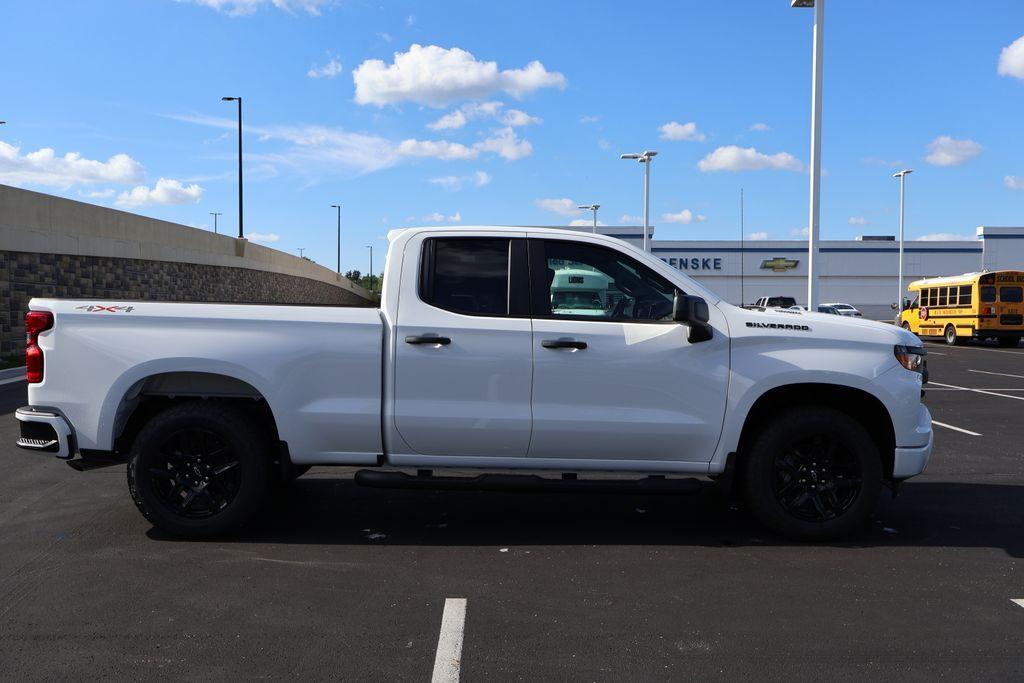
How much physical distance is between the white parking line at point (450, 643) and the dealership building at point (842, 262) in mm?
Answer: 66384

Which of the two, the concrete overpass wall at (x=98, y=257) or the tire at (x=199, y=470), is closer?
the tire at (x=199, y=470)

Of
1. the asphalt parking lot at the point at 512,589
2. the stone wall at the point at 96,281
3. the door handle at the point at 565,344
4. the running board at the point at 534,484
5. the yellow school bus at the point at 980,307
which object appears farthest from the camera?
the yellow school bus at the point at 980,307

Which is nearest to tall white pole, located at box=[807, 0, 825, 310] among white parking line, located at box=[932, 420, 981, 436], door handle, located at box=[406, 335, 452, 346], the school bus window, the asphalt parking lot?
white parking line, located at box=[932, 420, 981, 436]

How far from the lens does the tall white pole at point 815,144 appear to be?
51.7 ft

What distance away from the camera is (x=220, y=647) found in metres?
3.76

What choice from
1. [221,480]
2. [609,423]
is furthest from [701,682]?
[221,480]

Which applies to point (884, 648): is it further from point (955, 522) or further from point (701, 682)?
point (955, 522)

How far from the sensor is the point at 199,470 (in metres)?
5.34

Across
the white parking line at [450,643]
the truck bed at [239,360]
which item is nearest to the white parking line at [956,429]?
the truck bed at [239,360]

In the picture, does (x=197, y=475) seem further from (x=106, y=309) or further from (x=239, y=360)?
(x=106, y=309)

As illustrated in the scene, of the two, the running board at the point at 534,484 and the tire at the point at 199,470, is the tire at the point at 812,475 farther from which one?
the tire at the point at 199,470

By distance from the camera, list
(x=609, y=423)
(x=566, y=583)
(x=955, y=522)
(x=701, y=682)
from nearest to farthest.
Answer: (x=701, y=682) < (x=566, y=583) < (x=609, y=423) < (x=955, y=522)

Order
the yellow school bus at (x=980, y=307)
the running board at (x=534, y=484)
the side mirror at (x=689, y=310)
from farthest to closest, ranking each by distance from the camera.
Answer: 1. the yellow school bus at (x=980, y=307)
2. the running board at (x=534, y=484)
3. the side mirror at (x=689, y=310)

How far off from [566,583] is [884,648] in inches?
63.7
